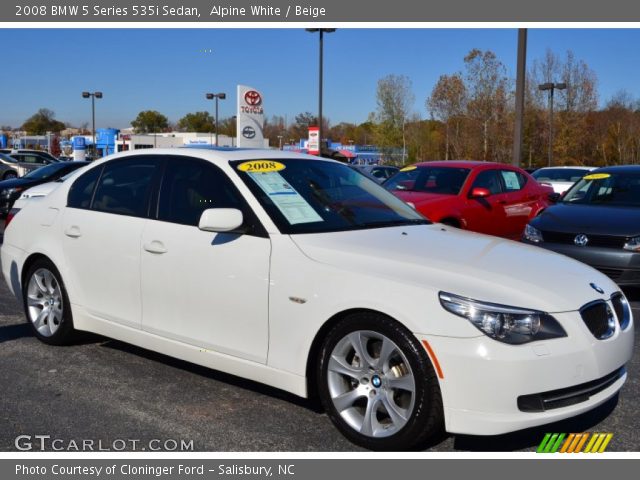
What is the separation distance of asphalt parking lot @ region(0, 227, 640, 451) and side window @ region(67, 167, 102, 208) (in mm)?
1187

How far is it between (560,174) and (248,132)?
902 centimetres

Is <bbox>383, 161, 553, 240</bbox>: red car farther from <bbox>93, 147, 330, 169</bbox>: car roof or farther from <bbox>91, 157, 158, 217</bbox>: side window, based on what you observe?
<bbox>91, 157, 158, 217</bbox>: side window

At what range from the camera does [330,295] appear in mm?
3600

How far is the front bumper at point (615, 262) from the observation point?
7.04 metres

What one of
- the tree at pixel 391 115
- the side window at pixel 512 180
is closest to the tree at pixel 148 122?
the tree at pixel 391 115

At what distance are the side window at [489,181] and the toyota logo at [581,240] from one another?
9.41ft

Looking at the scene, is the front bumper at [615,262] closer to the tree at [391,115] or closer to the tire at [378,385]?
the tire at [378,385]

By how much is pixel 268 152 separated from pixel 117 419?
214cm

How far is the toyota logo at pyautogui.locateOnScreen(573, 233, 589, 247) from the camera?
24.1ft

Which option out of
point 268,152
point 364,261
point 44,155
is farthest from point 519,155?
point 44,155

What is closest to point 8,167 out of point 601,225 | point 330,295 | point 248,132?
point 248,132

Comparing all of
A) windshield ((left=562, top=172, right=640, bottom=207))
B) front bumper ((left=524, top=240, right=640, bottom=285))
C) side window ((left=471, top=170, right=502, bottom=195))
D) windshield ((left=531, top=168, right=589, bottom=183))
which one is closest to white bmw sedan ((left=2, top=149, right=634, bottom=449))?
front bumper ((left=524, top=240, right=640, bottom=285))

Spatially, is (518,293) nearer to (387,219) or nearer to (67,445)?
(387,219)
